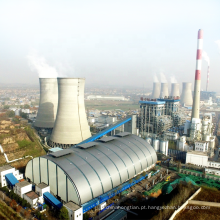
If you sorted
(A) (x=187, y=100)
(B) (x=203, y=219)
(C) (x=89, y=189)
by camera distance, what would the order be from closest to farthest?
(B) (x=203, y=219) → (C) (x=89, y=189) → (A) (x=187, y=100)

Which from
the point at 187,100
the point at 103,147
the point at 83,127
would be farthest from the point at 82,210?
the point at 187,100

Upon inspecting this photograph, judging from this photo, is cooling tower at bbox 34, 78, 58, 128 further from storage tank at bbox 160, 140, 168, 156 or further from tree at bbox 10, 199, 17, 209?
tree at bbox 10, 199, 17, 209

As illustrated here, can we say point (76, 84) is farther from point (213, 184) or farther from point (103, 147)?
point (213, 184)

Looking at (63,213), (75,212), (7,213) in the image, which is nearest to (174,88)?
(75,212)

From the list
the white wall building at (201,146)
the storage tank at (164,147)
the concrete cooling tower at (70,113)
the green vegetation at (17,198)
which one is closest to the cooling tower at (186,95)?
the white wall building at (201,146)

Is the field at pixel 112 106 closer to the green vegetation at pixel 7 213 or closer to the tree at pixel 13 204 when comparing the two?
the tree at pixel 13 204

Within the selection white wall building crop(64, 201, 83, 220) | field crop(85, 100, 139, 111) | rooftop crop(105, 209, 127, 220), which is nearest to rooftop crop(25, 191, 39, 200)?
white wall building crop(64, 201, 83, 220)
